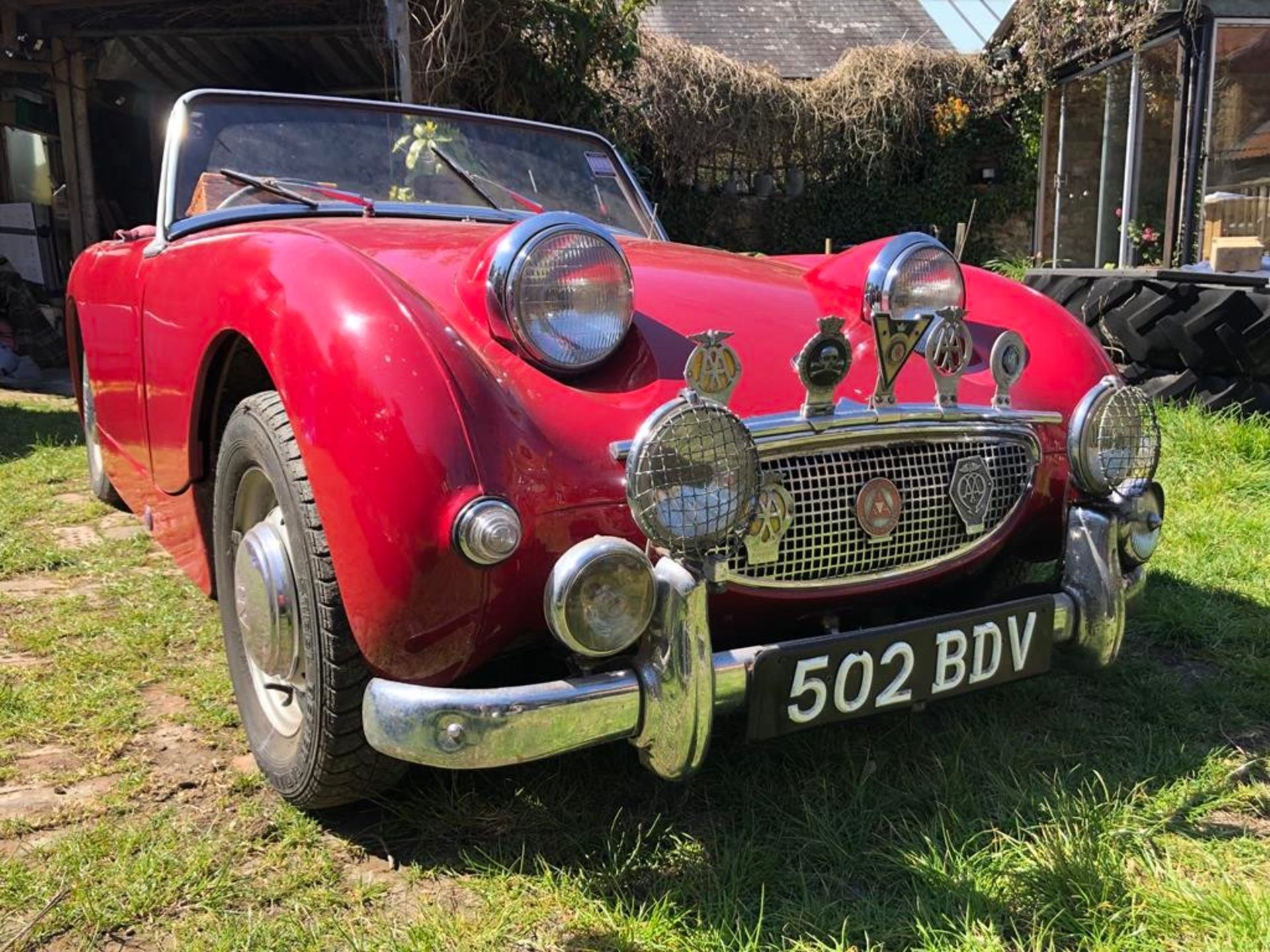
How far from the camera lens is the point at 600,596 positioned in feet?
5.10

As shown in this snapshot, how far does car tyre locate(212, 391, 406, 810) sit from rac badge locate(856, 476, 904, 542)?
907 millimetres

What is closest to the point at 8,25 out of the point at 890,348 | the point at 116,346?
the point at 116,346

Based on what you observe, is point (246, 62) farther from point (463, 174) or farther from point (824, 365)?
point (824, 365)

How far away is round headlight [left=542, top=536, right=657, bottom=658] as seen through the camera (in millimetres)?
1522

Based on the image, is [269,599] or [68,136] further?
[68,136]

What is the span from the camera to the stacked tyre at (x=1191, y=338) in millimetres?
4695

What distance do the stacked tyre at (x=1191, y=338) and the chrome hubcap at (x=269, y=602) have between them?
4.42m

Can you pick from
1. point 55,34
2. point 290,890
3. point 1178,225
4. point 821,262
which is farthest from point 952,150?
point 290,890

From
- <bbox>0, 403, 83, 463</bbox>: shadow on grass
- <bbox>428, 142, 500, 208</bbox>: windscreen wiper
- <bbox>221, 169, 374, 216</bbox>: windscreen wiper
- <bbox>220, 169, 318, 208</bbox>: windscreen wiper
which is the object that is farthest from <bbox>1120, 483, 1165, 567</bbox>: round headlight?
<bbox>0, 403, 83, 463</bbox>: shadow on grass

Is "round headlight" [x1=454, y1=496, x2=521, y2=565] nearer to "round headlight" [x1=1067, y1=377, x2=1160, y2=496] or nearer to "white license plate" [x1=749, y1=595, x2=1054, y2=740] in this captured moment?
"white license plate" [x1=749, y1=595, x2=1054, y2=740]

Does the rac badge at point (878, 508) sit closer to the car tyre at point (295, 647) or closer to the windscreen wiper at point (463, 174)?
the car tyre at point (295, 647)

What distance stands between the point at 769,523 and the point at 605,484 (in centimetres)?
31

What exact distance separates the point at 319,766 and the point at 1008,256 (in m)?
11.7

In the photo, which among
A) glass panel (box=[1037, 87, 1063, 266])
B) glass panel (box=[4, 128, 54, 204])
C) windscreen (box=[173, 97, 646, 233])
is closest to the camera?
A: windscreen (box=[173, 97, 646, 233])
